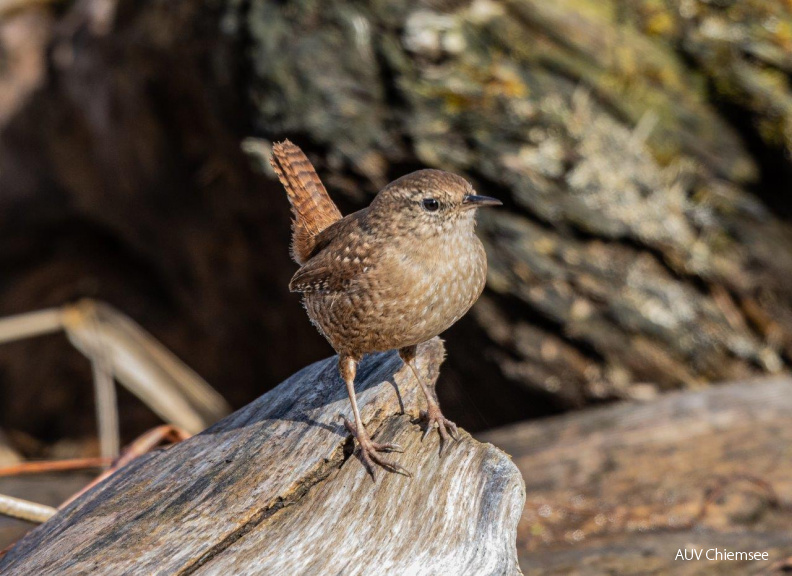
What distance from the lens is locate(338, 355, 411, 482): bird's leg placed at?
2.41 metres

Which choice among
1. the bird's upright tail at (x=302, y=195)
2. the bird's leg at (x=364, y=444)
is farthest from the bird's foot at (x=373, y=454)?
the bird's upright tail at (x=302, y=195)

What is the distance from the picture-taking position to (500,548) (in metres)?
2.13

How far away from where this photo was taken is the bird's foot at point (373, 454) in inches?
94.9

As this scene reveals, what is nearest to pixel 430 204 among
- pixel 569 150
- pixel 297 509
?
pixel 297 509

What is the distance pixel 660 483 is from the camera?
3.97m

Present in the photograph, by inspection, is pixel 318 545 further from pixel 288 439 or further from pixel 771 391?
pixel 771 391

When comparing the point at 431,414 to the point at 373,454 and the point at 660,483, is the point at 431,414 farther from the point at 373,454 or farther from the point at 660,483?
the point at 660,483

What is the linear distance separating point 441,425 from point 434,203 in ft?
2.27

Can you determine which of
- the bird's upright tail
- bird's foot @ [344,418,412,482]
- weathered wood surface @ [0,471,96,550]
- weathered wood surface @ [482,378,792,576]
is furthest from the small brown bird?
weathered wood surface @ [0,471,96,550]

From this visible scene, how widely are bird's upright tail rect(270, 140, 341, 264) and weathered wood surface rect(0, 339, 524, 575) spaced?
68cm

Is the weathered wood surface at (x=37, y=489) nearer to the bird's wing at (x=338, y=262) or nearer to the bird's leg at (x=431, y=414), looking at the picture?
the bird's wing at (x=338, y=262)

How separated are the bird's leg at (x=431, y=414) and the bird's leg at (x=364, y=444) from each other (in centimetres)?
15

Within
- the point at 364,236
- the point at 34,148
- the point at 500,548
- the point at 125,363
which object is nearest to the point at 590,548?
the point at 500,548

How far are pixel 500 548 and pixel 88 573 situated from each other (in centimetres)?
106
